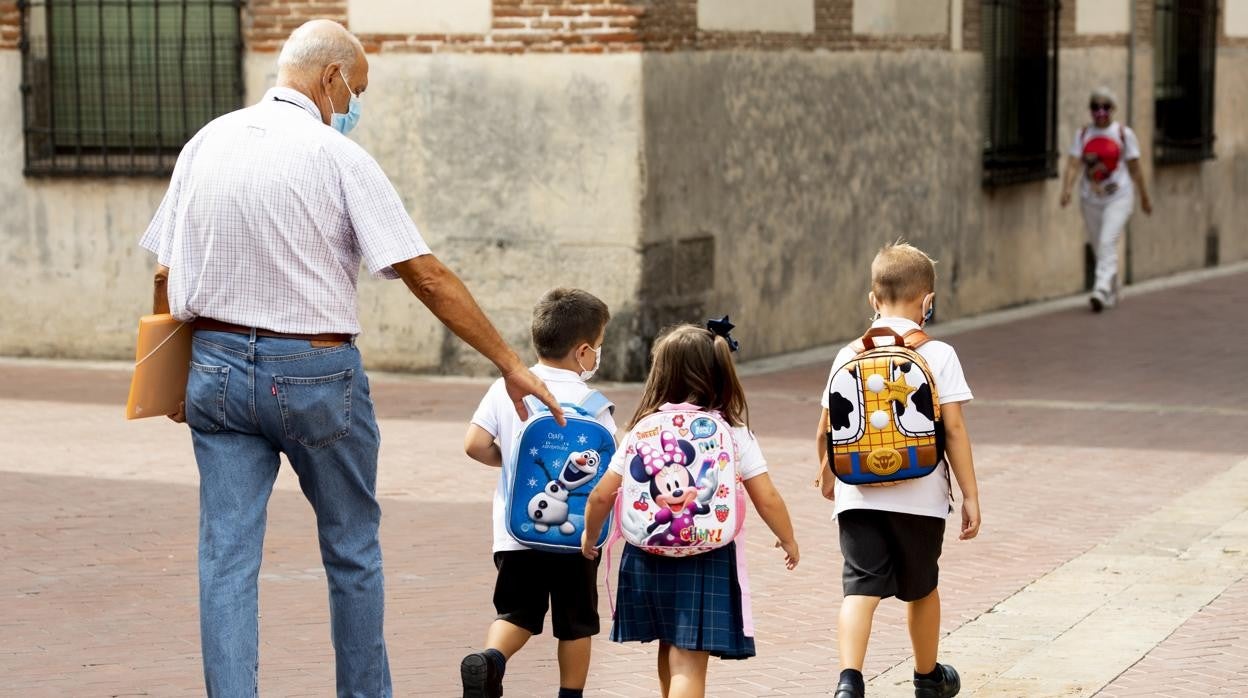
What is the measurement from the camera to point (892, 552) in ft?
17.1

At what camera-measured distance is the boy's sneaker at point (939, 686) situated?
535 cm

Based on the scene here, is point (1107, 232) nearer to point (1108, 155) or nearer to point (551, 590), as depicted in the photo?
point (1108, 155)

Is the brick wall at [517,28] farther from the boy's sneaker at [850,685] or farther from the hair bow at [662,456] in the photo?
the hair bow at [662,456]

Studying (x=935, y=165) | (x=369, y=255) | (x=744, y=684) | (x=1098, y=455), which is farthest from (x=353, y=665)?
(x=935, y=165)

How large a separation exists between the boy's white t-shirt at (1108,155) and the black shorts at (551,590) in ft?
41.7

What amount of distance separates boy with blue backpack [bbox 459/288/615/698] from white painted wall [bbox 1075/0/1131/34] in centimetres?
1473

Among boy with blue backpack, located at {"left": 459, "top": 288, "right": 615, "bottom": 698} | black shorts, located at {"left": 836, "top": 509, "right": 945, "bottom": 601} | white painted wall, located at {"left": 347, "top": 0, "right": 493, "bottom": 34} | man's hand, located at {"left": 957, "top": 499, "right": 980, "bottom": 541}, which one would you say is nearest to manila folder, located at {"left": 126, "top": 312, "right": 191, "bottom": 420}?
boy with blue backpack, located at {"left": 459, "top": 288, "right": 615, "bottom": 698}

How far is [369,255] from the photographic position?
450 cm

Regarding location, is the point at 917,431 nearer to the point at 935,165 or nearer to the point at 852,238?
the point at 852,238

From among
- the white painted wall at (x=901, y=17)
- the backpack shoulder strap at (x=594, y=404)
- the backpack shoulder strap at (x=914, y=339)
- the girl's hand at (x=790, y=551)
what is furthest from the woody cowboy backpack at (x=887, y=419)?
the white painted wall at (x=901, y=17)

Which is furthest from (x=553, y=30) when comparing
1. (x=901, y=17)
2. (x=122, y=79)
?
(x=901, y=17)

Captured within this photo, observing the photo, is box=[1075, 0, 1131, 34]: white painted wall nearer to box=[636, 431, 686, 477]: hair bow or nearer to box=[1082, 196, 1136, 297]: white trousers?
box=[1082, 196, 1136, 297]: white trousers

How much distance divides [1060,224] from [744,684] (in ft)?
44.6

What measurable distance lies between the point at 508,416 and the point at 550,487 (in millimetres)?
209
